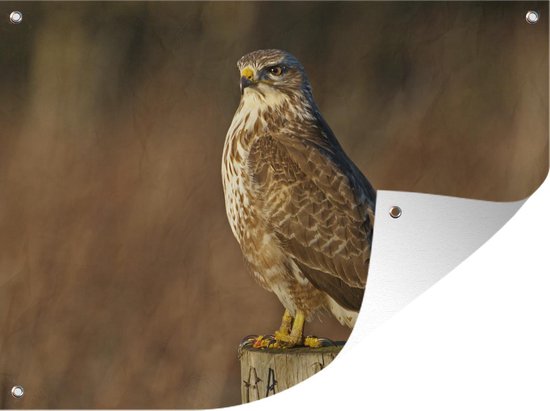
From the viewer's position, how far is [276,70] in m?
1.75

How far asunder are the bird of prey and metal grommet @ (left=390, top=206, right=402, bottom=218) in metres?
0.04

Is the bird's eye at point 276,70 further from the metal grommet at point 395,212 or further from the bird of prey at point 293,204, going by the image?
the metal grommet at point 395,212

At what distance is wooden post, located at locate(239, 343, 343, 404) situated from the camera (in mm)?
1726

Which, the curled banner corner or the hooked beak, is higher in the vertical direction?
the hooked beak

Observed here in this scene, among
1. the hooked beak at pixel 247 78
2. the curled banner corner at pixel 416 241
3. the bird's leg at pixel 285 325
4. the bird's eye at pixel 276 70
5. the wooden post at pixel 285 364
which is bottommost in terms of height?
the wooden post at pixel 285 364

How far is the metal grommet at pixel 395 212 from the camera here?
1.74 m

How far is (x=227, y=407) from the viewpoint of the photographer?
5.78 feet

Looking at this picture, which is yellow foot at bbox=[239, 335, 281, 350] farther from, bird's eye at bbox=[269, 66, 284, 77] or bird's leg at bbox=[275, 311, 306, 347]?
bird's eye at bbox=[269, 66, 284, 77]

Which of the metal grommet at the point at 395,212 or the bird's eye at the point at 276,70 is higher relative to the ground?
the bird's eye at the point at 276,70

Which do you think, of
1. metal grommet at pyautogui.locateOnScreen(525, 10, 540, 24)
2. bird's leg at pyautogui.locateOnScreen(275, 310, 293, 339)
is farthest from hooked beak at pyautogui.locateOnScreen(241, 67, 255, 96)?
metal grommet at pyautogui.locateOnScreen(525, 10, 540, 24)

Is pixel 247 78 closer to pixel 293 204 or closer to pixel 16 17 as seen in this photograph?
pixel 293 204

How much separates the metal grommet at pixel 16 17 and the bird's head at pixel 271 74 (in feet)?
1.50

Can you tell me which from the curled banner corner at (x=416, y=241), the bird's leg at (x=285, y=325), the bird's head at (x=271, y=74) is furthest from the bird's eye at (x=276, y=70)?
the bird's leg at (x=285, y=325)

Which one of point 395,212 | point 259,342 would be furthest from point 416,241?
point 259,342
